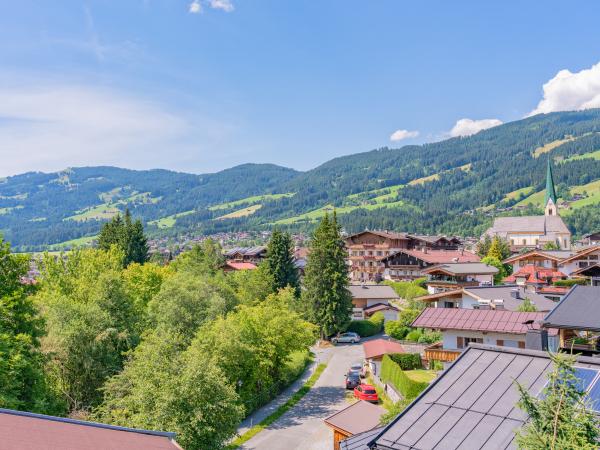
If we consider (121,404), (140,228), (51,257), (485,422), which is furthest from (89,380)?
(140,228)

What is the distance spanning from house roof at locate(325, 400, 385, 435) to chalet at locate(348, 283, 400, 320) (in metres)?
36.9

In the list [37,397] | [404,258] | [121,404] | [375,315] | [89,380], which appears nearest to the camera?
[37,397]

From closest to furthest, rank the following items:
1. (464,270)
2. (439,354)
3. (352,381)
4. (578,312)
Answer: (578,312) < (439,354) < (352,381) < (464,270)

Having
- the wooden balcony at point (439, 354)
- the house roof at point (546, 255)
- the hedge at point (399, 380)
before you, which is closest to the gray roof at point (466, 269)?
the house roof at point (546, 255)

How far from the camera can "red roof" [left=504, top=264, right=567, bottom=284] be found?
70188 mm

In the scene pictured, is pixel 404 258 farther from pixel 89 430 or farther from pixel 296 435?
pixel 89 430

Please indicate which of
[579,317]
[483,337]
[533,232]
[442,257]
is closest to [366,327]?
[483,337]

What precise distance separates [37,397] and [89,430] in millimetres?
16067

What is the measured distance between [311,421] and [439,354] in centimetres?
1030

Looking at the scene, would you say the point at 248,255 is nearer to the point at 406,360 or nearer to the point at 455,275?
the point at 455,275

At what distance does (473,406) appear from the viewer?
11.9m

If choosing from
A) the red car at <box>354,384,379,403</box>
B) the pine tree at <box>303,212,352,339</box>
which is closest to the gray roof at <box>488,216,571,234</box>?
the pine tree at <box>303,212,352,339</box>

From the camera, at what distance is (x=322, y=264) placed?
2206 inches

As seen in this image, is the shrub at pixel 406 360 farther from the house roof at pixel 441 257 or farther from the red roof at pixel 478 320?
Result: the house roof at pixel 441 257
